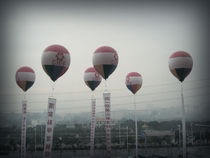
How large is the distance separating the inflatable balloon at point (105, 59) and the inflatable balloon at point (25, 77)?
462 centimetres

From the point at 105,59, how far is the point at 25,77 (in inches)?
224

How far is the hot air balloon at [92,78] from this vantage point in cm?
1662

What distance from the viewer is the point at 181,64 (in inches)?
539

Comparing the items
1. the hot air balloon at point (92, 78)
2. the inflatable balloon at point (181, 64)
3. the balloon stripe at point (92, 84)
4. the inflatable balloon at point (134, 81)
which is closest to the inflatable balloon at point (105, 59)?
the hot air balloon at point (92, 78)

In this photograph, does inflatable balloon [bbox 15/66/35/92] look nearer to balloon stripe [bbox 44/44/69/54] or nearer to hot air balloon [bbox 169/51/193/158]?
balloon stripe [bbox 44/44/69/54]

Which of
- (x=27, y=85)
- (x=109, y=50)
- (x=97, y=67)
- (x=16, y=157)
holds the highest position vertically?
(x=109, y=50)

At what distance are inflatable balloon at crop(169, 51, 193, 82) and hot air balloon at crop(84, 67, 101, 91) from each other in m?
5.71

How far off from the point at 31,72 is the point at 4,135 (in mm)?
20544

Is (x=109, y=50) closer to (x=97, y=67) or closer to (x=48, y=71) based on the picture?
(x=97, y=67)

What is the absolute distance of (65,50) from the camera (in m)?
11.3

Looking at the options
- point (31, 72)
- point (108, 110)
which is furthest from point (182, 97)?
point (31, 72)

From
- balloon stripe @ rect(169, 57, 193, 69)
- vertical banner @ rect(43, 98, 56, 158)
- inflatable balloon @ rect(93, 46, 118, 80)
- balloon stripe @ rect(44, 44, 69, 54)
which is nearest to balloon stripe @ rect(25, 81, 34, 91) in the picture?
balloon stripe @ rect(44, 44, 69, 54)

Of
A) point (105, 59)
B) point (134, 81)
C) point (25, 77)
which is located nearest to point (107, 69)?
point (105, 59)

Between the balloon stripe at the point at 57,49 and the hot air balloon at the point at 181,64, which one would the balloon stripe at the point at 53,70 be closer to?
the balloon stripe at the point at 57,49
